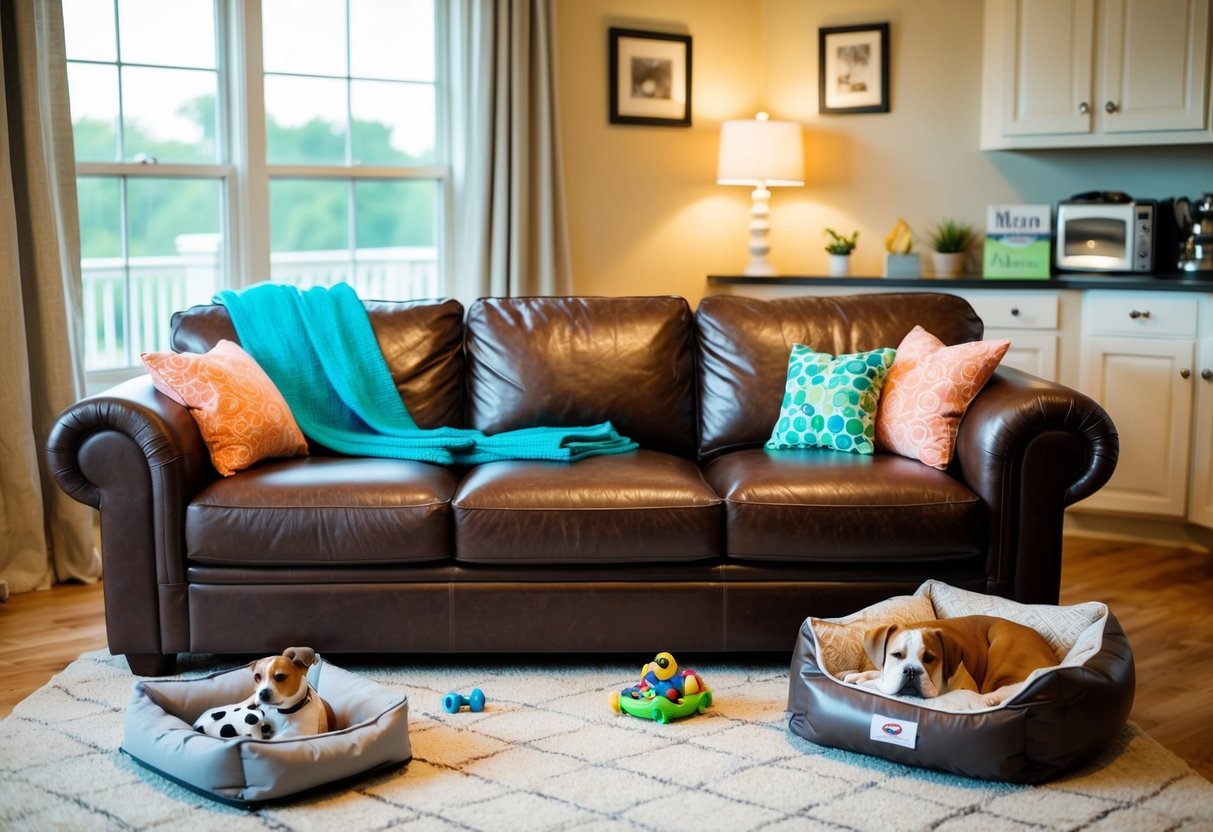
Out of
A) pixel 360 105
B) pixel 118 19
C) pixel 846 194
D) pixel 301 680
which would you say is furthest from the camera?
pixel 846 194

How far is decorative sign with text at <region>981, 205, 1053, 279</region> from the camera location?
4.81 meters

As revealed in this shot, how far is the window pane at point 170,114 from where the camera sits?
4.28m

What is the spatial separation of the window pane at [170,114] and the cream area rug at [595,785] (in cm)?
206

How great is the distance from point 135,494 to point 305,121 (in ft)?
6.74

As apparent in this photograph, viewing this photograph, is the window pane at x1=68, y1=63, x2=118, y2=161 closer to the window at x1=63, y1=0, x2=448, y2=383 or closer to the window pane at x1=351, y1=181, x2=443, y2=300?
the window at x1=63, y1=0, x2=448, y2=383

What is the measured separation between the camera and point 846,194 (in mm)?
5430

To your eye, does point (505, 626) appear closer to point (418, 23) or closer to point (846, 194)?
point (418, 23)

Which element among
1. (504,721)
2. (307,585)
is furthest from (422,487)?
(504,721)

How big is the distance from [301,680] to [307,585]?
1.81 ft

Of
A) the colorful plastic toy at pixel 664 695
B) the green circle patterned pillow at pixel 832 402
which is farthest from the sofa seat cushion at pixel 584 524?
the green circle patterned pillow at pixel 832 402

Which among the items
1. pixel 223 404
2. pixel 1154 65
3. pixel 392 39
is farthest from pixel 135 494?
pixel 1154 65

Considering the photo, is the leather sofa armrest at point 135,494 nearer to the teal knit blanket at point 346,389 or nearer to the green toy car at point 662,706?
the teal knit blanket at point 346,389

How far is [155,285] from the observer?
4402 millimetres

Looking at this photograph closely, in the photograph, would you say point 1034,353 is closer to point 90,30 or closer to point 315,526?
point 315,526
